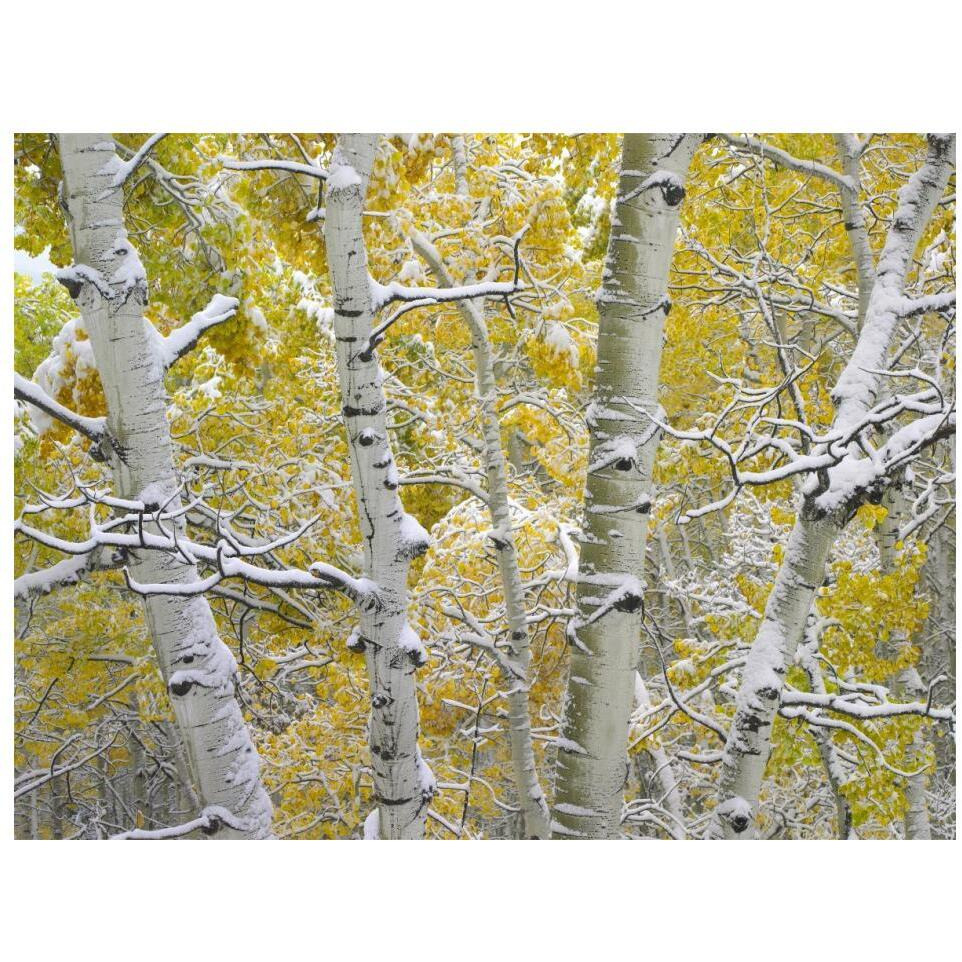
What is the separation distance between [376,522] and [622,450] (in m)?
0.53

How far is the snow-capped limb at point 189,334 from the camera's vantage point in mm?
1762

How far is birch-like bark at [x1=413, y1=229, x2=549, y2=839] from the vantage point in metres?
2.59

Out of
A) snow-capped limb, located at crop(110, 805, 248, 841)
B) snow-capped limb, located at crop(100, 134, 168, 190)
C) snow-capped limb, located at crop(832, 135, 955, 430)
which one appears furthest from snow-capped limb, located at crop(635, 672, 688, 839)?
snow-capped limb, located at crop(100, 134, 168, 190)

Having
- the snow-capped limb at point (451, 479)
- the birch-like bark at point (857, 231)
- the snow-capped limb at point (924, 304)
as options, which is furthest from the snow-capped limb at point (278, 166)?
the birch-like bark at point (857, 231)

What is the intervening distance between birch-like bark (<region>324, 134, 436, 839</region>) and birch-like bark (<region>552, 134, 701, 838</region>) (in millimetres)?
371

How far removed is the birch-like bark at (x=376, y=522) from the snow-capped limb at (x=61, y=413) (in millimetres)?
488

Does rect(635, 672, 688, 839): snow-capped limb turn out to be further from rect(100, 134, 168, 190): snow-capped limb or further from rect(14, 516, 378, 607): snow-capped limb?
rect(100, 134, 168, 190): snow-capped limb

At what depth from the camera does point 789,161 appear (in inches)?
94.0

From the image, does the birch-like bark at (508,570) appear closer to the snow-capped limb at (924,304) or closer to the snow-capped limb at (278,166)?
the snow-capped limb at (278,166)

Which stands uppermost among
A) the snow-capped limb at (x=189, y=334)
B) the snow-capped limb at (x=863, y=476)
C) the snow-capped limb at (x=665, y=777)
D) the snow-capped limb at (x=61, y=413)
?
the snow-capped limb at (x=189, y=334)
